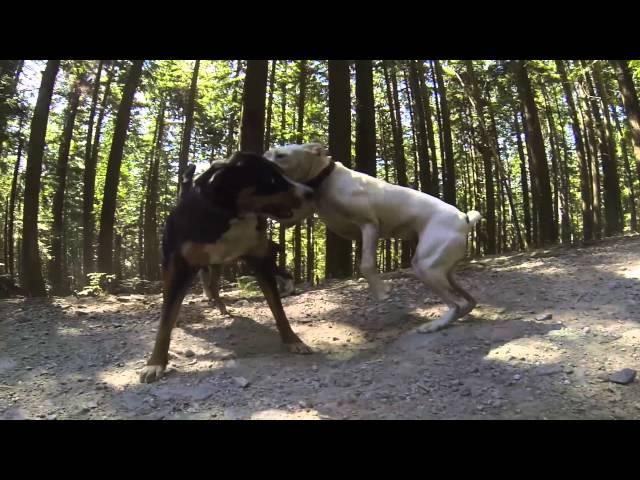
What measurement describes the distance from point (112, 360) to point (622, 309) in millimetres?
5367

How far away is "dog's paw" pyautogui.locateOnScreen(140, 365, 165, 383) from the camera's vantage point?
4.69m

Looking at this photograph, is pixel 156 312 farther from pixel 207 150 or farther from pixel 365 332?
pixel 207 150

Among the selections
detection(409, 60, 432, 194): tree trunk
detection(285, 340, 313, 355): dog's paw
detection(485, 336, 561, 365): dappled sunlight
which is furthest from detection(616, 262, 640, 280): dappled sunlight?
detection(409, 60, 432, 194): tree trunk

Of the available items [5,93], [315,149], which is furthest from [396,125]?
[315,149]

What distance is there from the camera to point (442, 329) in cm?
536

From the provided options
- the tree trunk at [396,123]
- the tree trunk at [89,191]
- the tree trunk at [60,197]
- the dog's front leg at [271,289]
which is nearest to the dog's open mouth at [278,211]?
the dog's front leg at [271,289]

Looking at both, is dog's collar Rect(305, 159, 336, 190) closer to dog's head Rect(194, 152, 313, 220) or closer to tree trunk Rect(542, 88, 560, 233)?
Result: dog's head Rect(194, 152, 313, 220)

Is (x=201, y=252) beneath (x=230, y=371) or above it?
above

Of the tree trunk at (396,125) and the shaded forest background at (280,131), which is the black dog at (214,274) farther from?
the tree trunk at (396,125)

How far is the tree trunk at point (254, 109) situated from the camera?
923 cm

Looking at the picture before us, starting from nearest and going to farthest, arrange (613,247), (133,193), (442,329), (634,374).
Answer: (634,374) < (442,329) < (613,247) < (133,193)

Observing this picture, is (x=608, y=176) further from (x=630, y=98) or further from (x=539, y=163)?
(x=630, y=98)

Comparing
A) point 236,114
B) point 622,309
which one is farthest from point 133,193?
point 622,309

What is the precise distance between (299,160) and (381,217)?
1081mm
